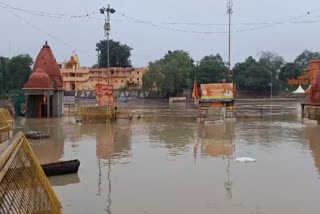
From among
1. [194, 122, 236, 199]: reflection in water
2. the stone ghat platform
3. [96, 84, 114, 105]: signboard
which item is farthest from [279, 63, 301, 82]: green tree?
[194, 122, 236, 199]: reflection in water

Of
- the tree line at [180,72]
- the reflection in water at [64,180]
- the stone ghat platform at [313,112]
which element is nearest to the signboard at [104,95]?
the stone ghat platform at [313,112]

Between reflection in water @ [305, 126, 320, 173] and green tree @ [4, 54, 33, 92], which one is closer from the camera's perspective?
reflection in water @ [305, 126, 320, 173]

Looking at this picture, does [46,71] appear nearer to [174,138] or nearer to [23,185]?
[174,138]

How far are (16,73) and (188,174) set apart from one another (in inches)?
3169

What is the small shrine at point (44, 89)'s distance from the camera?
4119 cm

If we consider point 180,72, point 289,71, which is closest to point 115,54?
point 180,72

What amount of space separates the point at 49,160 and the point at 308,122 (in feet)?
75.6

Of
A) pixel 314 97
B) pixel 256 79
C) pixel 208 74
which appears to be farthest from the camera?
pixel 256 79

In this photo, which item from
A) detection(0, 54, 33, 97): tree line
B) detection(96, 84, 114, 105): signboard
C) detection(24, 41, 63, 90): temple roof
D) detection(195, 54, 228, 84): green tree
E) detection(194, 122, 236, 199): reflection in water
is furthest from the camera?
detection(195, 54, 228, 84): green tree

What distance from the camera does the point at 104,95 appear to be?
130 feet

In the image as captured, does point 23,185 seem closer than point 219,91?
Yes

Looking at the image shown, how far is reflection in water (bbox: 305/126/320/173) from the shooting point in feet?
58.5

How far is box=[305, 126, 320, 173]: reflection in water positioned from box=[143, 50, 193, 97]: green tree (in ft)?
201

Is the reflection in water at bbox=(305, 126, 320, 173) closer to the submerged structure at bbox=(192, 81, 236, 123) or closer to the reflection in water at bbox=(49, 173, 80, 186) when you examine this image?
the reflection in water at bbox=(49, 173, 80, 186)
